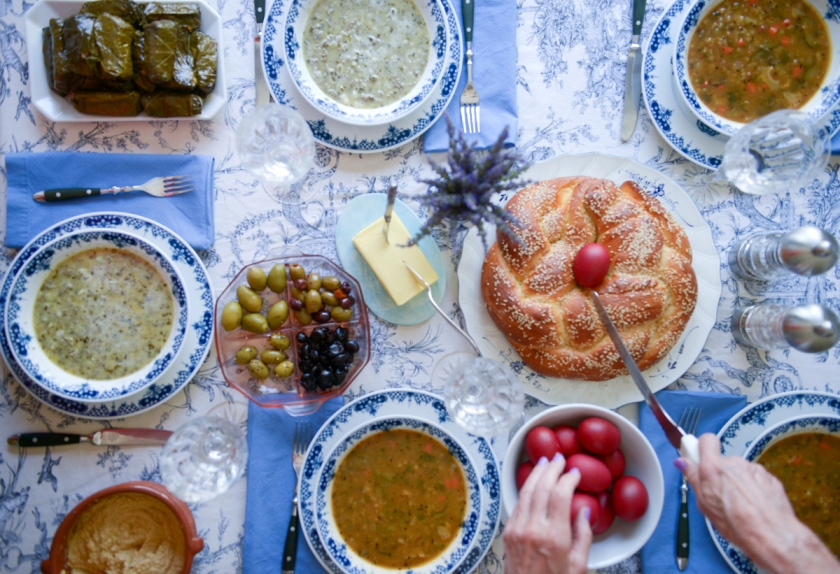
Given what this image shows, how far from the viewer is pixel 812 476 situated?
1870 mm

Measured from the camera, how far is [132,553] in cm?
181

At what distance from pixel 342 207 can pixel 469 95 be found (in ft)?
1.65

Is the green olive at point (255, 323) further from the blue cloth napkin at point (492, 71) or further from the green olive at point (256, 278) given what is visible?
the blue cloth napkin at point (492, 71)

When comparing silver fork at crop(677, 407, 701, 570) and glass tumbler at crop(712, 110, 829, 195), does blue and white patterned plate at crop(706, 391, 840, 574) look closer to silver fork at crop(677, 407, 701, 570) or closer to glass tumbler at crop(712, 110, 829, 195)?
silver fork at crop(677, 407, 701, 570)

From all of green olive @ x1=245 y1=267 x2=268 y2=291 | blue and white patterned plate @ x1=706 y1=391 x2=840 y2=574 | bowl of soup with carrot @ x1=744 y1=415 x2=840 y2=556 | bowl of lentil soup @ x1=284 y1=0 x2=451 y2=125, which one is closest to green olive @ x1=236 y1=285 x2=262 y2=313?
green olive @ x1=245 y1=267 x2=268 y2=291

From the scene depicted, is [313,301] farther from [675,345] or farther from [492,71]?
[675,345]

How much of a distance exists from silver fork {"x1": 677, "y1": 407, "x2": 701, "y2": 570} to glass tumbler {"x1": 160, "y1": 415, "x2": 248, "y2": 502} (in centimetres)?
125

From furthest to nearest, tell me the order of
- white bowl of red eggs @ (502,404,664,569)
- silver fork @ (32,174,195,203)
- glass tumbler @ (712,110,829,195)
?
silver fork @ (32,174,195,203), glass tumbler @ (712,110,829,195), white bowl of red eggs @ (502,404,664,569)

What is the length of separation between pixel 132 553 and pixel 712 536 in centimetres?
162

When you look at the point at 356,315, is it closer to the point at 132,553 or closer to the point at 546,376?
the point at 546,376

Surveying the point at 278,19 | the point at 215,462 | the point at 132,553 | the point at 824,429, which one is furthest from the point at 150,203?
the point at 824,429

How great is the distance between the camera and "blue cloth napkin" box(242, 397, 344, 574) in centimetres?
184

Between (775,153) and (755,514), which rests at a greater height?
(775,153)

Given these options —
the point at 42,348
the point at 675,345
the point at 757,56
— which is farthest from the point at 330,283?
the point at 757,56
